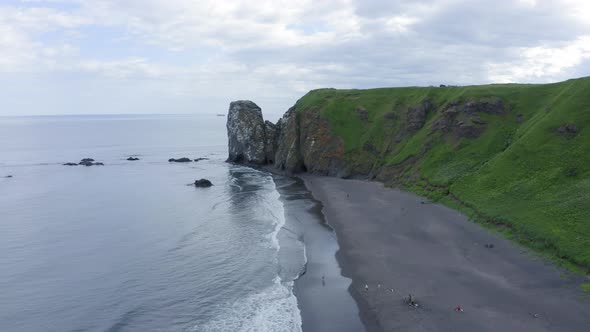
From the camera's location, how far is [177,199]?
3199 inches

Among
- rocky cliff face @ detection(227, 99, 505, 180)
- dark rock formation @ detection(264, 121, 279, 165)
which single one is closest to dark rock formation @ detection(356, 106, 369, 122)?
rocky cliff face @ detection(227, 99, 505, 180)

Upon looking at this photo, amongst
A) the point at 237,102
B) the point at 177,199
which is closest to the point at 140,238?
the point at 177,199

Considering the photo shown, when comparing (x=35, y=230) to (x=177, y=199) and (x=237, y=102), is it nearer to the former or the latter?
(x=177, y=199)

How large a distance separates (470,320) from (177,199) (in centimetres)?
6191

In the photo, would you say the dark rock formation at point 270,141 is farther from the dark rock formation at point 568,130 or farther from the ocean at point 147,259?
the dark rock formation at point 568,130

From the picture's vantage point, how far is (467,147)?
82062mm

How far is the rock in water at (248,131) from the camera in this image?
4956 inches

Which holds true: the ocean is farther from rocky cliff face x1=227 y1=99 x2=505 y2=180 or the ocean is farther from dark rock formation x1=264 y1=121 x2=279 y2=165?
dark rock formation x1=264 y1=121 x2=279 y2=165

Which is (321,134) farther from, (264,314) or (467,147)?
(264,314)

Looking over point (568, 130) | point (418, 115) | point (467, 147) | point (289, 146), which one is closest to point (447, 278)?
point (568, 130)

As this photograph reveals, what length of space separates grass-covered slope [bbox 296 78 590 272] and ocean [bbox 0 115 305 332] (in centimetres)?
2670

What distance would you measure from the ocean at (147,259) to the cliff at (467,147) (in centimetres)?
2497

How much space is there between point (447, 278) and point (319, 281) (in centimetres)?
1227

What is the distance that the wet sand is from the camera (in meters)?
31.6
